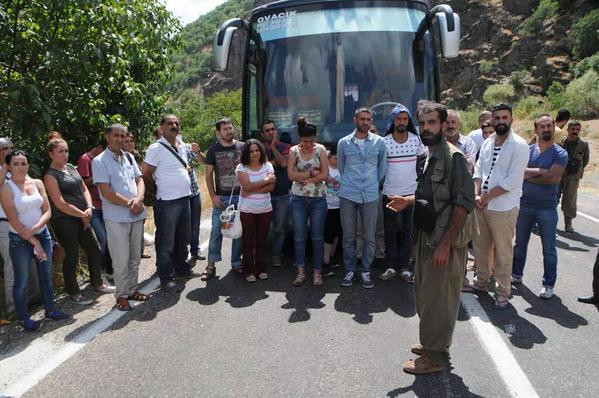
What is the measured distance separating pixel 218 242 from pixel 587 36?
37.8 metres

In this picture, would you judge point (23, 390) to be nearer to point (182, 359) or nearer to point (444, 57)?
point (182, 359)

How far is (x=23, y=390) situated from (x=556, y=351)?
3908 millimetres

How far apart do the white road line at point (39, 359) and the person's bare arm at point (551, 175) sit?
4437 millimetres

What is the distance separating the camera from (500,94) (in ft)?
125

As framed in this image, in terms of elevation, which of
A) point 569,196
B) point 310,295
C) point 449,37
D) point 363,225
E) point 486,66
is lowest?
point 310,295

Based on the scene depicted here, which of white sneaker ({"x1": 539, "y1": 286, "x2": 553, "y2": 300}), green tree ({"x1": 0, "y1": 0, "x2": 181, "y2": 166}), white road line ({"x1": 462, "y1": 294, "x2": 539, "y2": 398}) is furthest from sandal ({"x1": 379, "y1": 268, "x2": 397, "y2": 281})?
green tree ({"x1": 0, "y1": 0, "x2": 181, "y2": 166})

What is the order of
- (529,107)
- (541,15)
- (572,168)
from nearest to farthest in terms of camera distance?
(572,168) < (529,107) < (541,15)

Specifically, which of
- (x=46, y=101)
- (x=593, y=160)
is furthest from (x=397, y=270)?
(x=593, y=160)

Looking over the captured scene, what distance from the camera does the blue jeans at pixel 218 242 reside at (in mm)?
5719

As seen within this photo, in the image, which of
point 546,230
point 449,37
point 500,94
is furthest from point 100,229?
point 500,94

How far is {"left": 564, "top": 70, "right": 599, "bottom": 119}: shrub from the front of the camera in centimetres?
2481

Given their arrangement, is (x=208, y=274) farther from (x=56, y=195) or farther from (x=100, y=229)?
(x=56, y=195)

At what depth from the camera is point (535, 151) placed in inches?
200

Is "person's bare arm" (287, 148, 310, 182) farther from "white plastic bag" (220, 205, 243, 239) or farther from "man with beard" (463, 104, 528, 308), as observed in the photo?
Answer: "man with beard" (463, 104, 528, 308)
